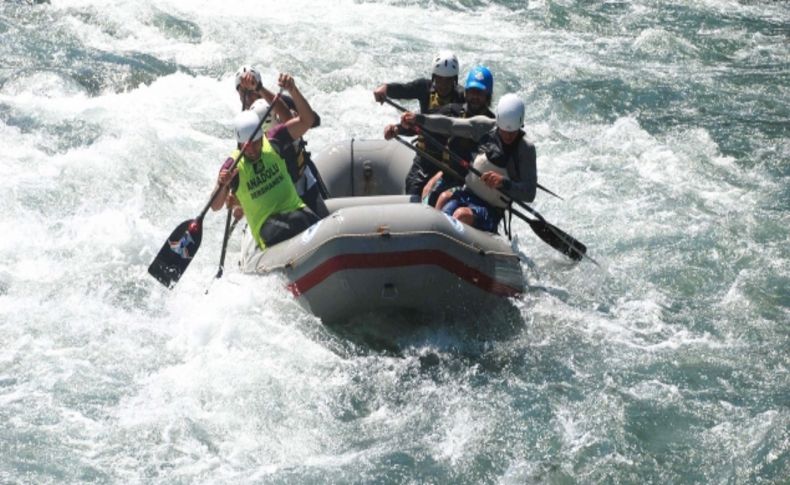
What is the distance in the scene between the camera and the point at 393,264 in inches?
307

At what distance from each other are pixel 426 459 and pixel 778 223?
530 centimetres

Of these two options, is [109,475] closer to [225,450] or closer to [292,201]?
[225,450]

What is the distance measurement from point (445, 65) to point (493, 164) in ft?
3.82

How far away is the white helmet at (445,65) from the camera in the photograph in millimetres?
9391

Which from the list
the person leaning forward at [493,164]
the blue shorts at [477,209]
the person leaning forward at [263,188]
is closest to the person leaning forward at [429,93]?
the person leaning forward at [493,164]

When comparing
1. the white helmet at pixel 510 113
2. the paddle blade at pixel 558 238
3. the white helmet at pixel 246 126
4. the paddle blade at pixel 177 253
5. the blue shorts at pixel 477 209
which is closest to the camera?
the white helmet at pixel 246 126

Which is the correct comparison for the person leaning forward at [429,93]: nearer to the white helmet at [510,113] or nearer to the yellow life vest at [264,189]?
the white helmet at [510,113]

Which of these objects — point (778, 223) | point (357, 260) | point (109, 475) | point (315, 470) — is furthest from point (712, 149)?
point (109, 475)

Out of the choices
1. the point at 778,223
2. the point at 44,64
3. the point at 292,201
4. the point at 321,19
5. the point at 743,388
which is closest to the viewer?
the point at 743,388

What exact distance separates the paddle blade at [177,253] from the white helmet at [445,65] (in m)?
2.40

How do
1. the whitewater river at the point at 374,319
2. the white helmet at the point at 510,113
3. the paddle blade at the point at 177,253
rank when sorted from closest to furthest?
the whitewater river at the point at 374,319
the white helmet at the point at 510,113
the paddle blade at the point at 177,253

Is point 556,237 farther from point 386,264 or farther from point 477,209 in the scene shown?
point 386,264

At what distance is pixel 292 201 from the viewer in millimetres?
8625

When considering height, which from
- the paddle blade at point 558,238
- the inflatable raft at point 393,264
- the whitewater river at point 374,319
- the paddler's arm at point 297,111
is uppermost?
the paddler's arm at point 297,111
